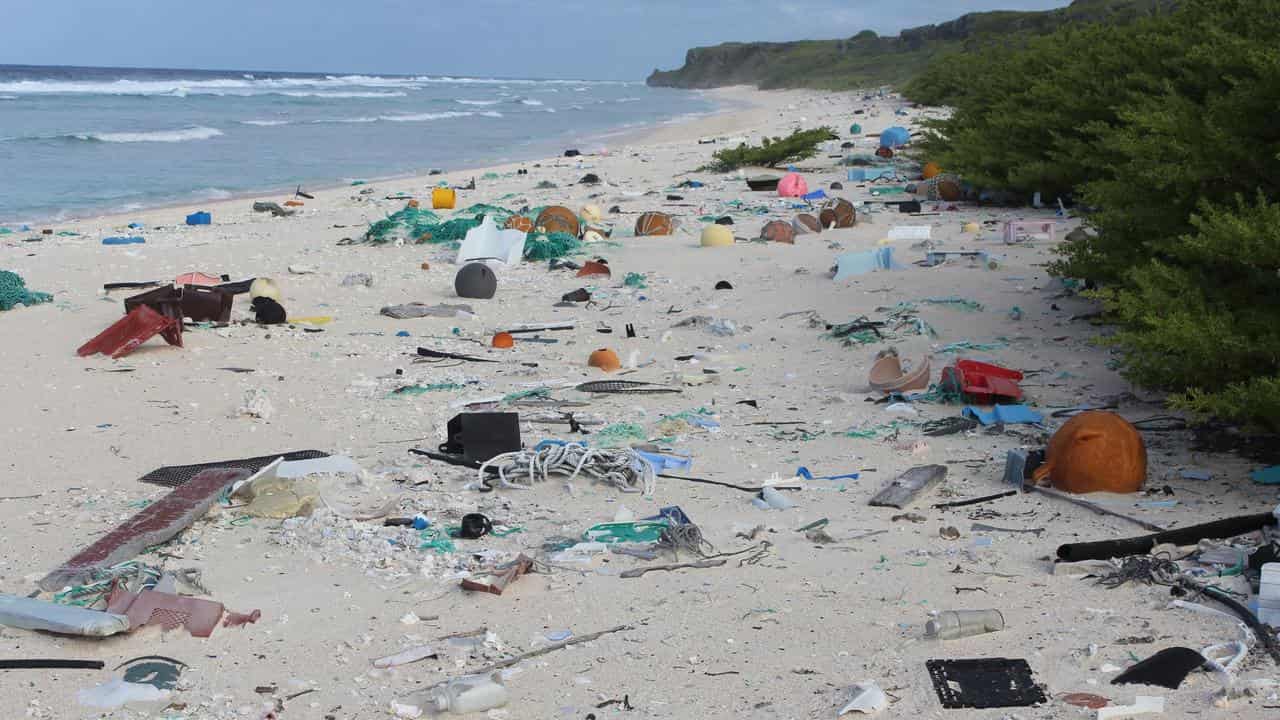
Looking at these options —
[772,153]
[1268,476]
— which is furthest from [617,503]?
[772,153]

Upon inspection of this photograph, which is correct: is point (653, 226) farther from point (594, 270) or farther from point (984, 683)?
point (984, 683)

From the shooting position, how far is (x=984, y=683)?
284cm

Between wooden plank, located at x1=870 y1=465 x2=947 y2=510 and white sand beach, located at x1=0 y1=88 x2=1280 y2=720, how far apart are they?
0.19 ft

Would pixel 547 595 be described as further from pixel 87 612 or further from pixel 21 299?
pixel 21 299

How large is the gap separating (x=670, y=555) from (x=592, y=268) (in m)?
5.86

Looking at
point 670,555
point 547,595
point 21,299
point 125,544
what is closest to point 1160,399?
point 670,555

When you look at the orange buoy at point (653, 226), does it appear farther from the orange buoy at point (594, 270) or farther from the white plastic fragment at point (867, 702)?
the white plastic fragment at point (867, 702)

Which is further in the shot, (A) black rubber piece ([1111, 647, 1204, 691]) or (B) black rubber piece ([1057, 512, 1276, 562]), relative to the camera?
(B) black rubber piece ([1057, 512, 1276, 562])

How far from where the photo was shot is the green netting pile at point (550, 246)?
10117 millimetres

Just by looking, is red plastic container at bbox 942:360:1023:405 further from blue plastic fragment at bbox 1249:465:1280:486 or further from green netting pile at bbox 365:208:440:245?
green netting pile at bbox 365:208:440:245

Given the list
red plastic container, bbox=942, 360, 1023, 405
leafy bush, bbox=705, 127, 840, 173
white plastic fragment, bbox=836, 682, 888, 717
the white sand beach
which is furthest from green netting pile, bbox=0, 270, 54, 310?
leafy bush, bbox=705, 127, 840, 173

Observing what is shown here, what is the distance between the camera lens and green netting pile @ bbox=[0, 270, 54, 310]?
810cm

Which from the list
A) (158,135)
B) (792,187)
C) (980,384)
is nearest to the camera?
(980,384)

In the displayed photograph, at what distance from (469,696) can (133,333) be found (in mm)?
4836
